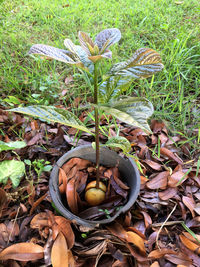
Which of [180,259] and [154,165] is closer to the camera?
[180,259]

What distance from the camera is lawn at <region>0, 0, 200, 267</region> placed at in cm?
97

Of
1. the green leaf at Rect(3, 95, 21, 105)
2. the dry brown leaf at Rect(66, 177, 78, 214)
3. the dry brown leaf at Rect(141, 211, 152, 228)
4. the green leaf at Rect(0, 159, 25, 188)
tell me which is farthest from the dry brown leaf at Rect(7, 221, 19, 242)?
the green leaf at Rect(3, 95, 21, 105)

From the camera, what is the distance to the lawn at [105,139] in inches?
38.1

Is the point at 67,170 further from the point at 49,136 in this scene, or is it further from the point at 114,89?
the point at 114,89

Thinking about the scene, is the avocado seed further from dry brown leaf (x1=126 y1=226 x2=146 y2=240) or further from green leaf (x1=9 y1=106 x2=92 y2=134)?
green leaf (x1=9 y1=106 x2=92 y2=134)

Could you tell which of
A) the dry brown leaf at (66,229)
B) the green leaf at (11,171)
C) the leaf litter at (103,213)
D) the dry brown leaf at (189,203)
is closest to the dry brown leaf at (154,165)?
the leaf litter at (103,213)

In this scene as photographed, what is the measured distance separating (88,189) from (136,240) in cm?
32

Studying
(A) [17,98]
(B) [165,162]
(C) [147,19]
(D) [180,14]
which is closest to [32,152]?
(A) [17,98]

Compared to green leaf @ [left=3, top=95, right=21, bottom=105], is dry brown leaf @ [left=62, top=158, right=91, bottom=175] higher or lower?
lower

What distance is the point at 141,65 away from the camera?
2.30 feet

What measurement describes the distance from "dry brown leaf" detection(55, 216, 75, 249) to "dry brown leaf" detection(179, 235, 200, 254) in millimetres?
525

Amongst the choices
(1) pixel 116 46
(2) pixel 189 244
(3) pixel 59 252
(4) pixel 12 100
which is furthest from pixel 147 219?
(1) pixel 116 46

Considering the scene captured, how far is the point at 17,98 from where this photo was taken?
1.70 metres

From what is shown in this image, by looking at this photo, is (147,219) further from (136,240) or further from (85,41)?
(85,41)
